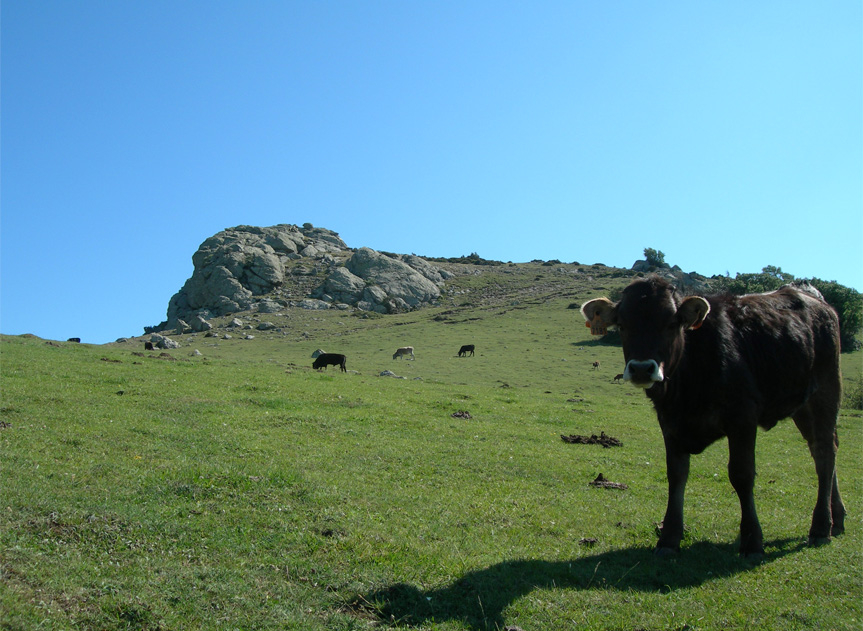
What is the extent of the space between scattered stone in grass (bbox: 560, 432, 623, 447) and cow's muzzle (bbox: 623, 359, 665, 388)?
9.01 metres

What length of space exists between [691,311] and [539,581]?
3.58 meters

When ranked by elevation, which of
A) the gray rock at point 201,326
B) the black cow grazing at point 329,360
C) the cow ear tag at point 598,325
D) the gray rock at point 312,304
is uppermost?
the gray rock at point 312,304

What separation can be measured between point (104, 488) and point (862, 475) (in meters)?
14.8

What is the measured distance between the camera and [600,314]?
7.95 metres

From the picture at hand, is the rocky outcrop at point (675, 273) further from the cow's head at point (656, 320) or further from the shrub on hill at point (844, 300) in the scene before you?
the cow's head at point (656, 320)

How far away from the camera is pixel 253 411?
1497 centimetres

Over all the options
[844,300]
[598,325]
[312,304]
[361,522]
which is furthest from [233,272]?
[598,325]

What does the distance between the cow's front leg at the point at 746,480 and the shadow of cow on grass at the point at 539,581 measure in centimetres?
21

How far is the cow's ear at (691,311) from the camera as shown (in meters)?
7.41

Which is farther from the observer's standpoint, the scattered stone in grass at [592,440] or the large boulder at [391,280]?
the large boulder at [391,280]

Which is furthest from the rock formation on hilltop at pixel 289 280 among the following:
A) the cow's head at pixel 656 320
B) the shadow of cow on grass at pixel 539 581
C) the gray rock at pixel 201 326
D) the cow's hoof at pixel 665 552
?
the shadow of cow on grass at pixel 539 581

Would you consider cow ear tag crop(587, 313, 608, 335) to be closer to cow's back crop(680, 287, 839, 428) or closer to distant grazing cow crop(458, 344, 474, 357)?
cow's back crop(680, 287, 839, 428)

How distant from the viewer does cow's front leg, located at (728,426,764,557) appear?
737 cm

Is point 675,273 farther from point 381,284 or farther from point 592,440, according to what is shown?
point 592,440
